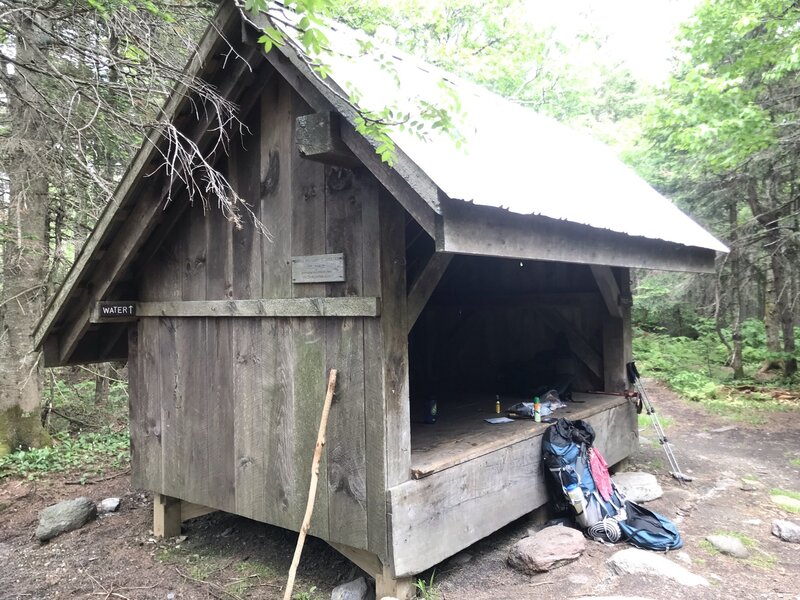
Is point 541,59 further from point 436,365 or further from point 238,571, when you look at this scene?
point 238,571

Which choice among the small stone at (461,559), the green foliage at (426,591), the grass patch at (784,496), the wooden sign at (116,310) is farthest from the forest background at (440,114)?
the grass patch at (784,496)

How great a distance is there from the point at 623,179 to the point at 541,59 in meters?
11.8

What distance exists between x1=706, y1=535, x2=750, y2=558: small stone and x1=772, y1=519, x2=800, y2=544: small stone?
0.44 m

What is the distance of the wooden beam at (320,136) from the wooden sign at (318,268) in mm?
634

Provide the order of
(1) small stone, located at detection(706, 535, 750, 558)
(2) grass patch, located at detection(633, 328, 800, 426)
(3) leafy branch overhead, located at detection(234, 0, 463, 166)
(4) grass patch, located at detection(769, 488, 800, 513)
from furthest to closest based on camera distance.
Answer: (2) grass patch, located at detection(633, 328, 800, 426) → (4) grass patch, located at detection(769, 488, 800, 513) → (1) small stone, located at detection(706, 535, 750, 558) → (3) leafy branch overhead, located at detection(234, 0, 463, 166)

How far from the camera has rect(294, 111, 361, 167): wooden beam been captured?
285cm

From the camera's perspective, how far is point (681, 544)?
4066 mm

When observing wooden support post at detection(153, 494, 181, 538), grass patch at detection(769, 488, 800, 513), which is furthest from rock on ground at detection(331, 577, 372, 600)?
grass patch at detection(769, 488, 800, 513)

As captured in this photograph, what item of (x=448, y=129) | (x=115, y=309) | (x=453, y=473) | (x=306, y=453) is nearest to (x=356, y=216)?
(x=448, y=129)

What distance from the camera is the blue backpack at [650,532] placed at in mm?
4012

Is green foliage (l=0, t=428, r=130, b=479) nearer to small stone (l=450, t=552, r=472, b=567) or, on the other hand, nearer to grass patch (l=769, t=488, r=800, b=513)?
small stone (l=450, t=552, r=472, b=567)

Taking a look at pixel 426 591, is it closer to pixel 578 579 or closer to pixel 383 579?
pixel 383 579

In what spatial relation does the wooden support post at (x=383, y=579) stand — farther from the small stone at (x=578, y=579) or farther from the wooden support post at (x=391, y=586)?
the small stone at (x=578, y=579)

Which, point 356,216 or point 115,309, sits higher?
point 356,216
